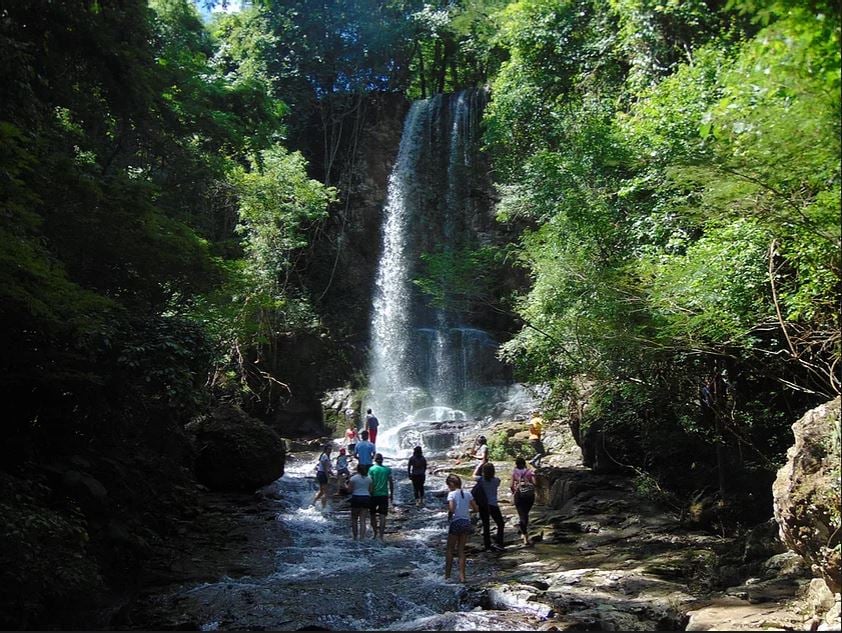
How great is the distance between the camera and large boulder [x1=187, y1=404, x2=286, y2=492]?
594 inches

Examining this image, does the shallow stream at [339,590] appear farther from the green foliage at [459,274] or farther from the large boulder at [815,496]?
the green foliage at [459,274]

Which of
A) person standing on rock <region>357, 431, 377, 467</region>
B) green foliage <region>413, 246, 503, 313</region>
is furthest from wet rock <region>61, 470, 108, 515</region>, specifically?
green foliage <region>413, 246, 503, 313</region>

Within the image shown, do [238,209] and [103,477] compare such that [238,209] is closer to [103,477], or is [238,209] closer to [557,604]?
[103,477]

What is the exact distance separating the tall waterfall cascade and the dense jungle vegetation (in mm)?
7485

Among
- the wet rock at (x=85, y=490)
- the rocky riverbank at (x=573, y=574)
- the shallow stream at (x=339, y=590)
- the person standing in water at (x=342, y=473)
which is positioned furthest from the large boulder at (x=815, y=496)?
the person standing in water at (x=342, y=473)

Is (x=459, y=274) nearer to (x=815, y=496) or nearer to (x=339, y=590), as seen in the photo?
(x=339, y=590)

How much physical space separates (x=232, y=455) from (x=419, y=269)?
15.4 metres

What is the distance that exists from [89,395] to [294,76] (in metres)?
24.3

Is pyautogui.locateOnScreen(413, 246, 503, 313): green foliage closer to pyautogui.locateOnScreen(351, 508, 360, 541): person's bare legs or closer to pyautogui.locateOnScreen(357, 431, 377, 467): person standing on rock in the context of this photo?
pyautogui.locateOnScreen(357, 431, 377, 467): person standing on rock

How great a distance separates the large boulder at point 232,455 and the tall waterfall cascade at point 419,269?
8.95m

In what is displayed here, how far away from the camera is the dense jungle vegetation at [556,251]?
6488 millimetres

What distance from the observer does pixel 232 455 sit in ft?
49.7

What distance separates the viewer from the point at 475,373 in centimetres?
2583

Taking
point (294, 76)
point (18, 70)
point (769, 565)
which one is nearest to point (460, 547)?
point (769, 565)
